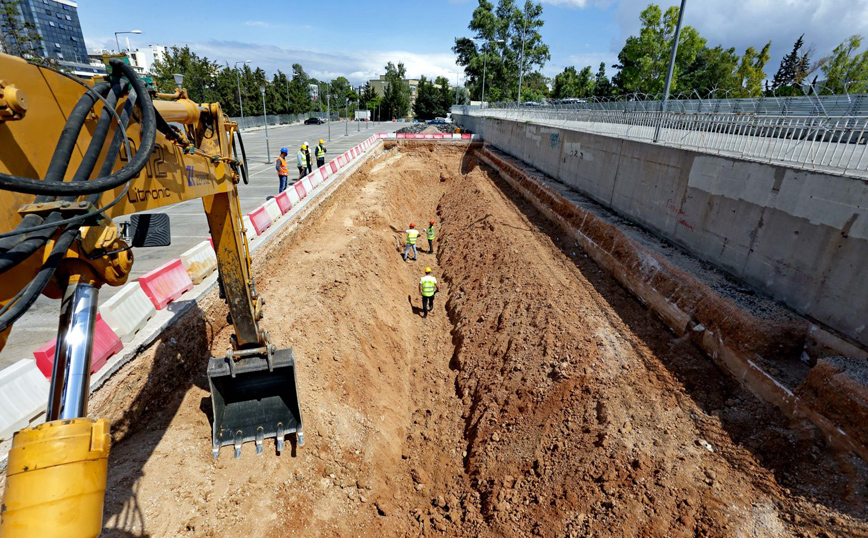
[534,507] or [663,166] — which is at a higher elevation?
[663,166]

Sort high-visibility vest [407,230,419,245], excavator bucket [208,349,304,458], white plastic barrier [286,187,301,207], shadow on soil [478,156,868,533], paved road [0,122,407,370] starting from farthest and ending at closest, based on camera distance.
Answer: high-visibility vest [407,230,419,245]
white plastic barrier [286,187,301,207]
paved road [0,122,407,370]
excavator bucket [208,349,304,458]
shadow on soil [478,156,868,533]

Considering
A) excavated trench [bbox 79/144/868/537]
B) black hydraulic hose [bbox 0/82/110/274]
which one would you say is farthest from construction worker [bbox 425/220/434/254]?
black hydraulic hose [bbox 0/82/110/274]

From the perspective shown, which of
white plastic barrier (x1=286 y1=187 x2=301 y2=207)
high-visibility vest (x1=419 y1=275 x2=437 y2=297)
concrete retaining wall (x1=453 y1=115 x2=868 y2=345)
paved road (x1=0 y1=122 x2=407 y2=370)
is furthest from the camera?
white plastic barrier (x1=286 y1=187 x2=301 y2=207)

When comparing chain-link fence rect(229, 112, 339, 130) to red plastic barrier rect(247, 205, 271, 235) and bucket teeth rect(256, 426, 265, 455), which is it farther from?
bucket teeth rect(256, 426, 265, 455)

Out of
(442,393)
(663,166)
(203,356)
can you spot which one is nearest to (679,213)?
(663,166)

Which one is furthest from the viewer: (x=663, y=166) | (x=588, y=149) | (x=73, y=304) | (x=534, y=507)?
(x=588, y=149)

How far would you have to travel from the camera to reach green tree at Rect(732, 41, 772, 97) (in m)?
38.4

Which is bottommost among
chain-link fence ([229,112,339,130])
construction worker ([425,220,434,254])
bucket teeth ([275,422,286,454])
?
construction worker ([425,220,434,254])

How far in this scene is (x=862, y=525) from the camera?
4543 mm

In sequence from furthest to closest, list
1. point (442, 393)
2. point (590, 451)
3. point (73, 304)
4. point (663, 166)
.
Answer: point (663, 166)
point (442, 393)
point (590, 451)
point (73, 304)

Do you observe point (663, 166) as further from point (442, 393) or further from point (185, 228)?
point (185, 228)

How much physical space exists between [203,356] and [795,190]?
11.6 m

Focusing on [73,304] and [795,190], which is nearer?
[73,304]

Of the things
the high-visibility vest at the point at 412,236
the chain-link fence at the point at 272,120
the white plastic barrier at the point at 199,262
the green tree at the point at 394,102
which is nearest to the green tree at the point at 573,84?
the green tree at the point at 394,102
